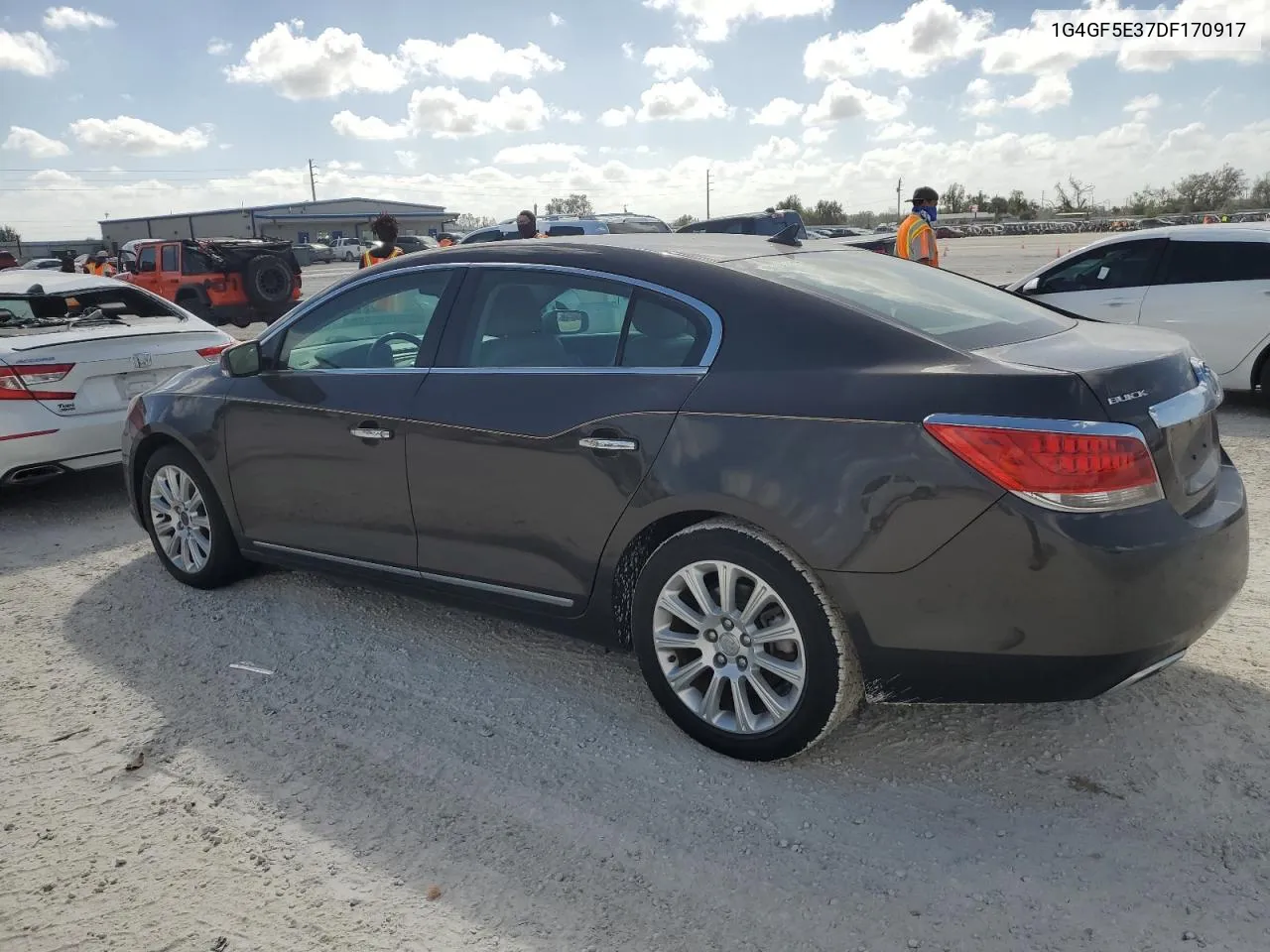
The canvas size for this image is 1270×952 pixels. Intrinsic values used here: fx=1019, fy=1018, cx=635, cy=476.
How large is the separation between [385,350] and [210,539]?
56.9 inches

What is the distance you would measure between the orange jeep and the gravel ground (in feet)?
46.9

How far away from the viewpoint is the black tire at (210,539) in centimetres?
467

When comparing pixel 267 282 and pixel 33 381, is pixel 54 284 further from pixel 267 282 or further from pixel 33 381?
pixel 267 282

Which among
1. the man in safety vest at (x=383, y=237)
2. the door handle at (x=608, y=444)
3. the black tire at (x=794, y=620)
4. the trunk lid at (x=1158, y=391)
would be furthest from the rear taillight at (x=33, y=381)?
the trunk lid at (x=1158, y=391)

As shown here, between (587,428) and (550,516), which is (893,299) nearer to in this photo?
(587,428)

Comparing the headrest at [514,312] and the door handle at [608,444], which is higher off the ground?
the headrest at [514,312]

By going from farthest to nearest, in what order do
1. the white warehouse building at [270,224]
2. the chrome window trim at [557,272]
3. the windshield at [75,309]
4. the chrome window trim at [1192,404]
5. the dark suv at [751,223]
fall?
the white warehouse building at [270,224] < the dark suv at [751,223] < the windshield at [75,309] < the chrome window trim at [557,272] < the chrome window trim at [1192,404]

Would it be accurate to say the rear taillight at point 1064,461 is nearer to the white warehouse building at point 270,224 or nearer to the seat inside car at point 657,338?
the seat inside car at point 657,338

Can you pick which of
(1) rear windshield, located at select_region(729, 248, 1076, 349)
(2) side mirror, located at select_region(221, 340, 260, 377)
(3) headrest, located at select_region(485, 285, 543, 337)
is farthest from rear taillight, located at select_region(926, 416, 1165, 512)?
(2) side mirror, located at select_region(221, 340, 260, 377)

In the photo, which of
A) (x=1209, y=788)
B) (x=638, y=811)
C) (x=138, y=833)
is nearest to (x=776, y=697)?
(x=638, y=811)

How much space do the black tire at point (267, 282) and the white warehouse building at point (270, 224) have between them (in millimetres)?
61492

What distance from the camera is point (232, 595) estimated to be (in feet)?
15.7

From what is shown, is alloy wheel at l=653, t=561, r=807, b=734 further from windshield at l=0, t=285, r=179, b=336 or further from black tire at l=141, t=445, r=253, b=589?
windshield at l=0, t=285, r=179, b=336

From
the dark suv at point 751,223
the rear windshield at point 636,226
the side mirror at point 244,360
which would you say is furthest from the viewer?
the rear windshield at point 636,226
